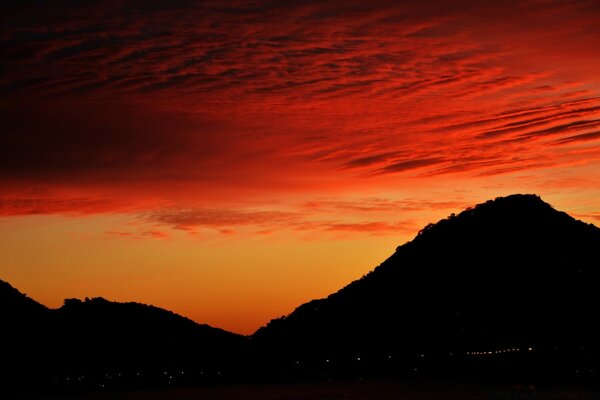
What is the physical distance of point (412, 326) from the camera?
15162cm

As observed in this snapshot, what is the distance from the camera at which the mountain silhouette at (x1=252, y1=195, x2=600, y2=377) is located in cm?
13112

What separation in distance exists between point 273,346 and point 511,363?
5374cm

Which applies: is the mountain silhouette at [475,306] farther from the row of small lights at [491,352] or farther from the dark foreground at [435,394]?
the dark foreground at [435,394]

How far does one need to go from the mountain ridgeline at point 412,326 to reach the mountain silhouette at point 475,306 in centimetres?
21

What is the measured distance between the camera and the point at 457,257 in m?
155

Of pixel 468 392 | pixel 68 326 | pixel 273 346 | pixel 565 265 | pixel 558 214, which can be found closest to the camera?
pixel 468 392

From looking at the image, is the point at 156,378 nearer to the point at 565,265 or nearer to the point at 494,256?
the point at 494,256

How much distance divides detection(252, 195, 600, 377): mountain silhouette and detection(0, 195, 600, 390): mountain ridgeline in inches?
8.3

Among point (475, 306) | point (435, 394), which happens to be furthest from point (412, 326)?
point (435, 394)

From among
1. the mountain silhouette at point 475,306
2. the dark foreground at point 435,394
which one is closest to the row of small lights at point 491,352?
the mountain silhouette at point 475,306

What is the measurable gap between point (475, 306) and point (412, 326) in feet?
40.0

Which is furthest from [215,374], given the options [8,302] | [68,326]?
[8,302]

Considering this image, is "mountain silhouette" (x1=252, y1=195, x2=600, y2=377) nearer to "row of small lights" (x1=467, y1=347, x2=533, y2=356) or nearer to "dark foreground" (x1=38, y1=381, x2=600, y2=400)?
"row of small lights" (x1=467, y1=347, x2=533, y2=356)

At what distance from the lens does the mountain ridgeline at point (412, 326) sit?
5335 inches
